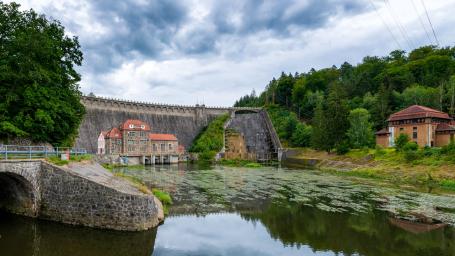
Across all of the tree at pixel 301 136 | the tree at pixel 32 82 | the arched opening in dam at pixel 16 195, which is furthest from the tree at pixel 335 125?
the arched opening in dam at pixel 16 195

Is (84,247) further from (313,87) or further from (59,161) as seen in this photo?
(313,87)

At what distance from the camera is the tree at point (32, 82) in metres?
25.5

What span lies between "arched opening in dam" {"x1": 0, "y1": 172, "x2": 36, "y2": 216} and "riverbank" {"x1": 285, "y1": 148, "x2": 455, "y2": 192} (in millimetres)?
36249

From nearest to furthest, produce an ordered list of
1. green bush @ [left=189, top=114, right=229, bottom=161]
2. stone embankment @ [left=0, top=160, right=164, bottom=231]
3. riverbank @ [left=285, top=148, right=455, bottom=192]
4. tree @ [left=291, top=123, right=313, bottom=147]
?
stone embankment @ [left=0, top=160, right=164, bottom=231]
riverbank @ [left=285, top=148, right=455, bottom=192]
tree @ [left=291, top=123, right=313, bottom=147]
green bush @ [left=189, top=114, right=229, bottom=161]

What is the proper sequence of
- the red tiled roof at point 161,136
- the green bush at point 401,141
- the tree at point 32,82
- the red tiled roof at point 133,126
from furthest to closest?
the red tiled roof at point 161,136 → the red tiled roof at point 133,126 → the green bush at point 401,141 → the tree at point 32,82

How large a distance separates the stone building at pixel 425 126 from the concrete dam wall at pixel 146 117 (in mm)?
54251

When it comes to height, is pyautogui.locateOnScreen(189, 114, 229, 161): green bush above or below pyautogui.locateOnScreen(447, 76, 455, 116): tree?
below

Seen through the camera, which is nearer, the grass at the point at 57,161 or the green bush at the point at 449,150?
the grass at the point at 57,161

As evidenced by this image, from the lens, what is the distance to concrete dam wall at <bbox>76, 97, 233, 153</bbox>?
79.1m

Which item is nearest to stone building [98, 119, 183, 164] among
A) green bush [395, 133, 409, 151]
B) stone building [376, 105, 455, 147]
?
green bush [395, 133, 409, 151]

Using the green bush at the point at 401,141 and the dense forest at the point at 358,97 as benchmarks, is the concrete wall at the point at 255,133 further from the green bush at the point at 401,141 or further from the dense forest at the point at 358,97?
the green bush at the point at 401,141

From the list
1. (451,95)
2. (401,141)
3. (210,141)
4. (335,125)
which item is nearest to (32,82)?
(401,141)

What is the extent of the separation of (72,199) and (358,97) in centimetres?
8970

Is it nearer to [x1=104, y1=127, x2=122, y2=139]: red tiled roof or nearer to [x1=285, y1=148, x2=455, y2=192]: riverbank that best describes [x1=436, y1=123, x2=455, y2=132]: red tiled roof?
[x1=285, y1=148, x2=455, y2=192]: riverbank
